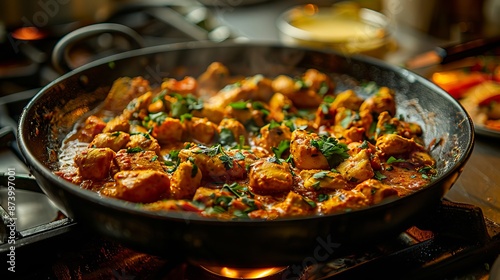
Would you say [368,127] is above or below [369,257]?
above

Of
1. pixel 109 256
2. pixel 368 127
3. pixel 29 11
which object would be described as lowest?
pixel 109 256

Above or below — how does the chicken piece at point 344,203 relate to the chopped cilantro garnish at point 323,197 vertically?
above

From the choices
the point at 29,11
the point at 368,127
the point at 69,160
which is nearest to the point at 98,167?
the point at 69,160

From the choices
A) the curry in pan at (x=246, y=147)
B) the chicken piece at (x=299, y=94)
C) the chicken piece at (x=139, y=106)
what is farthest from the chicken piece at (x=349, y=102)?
the chicken piece at (x=139, y=106)

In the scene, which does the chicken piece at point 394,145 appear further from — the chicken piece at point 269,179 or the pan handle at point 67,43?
the pan handle at point 67,43

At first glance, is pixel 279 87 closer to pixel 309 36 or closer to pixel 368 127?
pixel 368 127

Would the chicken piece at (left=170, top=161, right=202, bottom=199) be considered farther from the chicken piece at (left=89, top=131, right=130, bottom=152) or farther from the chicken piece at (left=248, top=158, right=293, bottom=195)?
the chicken piece at (left=89, top=131, right=130, bottom=152)

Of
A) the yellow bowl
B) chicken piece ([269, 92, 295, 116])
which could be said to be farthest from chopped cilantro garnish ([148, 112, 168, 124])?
the yellow bowl
